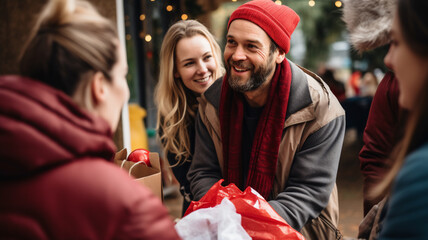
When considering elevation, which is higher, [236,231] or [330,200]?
[236,231]

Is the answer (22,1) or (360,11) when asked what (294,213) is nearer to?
(360,11)

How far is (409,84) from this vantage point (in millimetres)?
1062

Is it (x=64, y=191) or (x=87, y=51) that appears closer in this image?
(x=64, y=191)

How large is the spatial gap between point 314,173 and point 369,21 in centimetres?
91

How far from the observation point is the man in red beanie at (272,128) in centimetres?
211

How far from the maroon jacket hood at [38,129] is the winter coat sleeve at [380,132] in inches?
63.6

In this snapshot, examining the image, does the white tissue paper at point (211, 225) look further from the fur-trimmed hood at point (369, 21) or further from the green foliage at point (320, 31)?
the green foliage at point (320, 31)

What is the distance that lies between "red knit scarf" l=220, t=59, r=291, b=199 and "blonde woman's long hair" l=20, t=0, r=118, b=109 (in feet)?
3.96

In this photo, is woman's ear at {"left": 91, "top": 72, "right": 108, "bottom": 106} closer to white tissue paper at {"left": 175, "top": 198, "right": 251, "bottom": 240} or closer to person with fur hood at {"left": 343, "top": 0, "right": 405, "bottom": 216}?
white tissue paper at {"left": 175, "top": 198, "right": 251, "bottom": 240}

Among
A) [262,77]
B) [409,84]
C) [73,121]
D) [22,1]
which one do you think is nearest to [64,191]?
[73,121]

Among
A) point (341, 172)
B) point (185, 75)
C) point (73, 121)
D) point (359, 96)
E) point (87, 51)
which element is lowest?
point (341, 172)

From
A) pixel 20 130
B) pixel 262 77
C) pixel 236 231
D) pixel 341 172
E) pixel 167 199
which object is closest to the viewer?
pixel 20 130

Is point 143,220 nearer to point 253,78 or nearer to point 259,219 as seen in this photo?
point 259,219

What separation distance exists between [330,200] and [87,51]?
168cm
